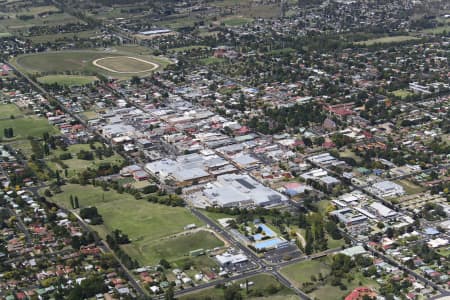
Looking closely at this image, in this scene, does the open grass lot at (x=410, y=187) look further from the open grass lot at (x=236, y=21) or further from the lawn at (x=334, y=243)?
the open grass lot at (x=236, y=21)

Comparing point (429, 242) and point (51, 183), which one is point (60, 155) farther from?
point (429, 242)

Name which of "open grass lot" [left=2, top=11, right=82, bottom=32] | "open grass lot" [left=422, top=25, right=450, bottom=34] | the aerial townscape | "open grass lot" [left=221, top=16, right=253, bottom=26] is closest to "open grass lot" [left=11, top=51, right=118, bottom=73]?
the aerial townscape

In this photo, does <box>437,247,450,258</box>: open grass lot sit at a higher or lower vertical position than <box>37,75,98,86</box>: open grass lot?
lower

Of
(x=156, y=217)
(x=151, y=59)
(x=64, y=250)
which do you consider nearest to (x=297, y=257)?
(x=156, y=217)

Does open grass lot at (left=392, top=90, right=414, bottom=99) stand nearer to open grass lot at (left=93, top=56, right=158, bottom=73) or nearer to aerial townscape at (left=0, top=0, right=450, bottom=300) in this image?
aerial townscape at (left=0, top=0, right=450, bottom=300)

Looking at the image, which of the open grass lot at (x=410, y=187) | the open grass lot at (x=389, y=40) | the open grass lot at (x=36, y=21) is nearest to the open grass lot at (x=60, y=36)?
the open grass lot at (x=36, y=21)

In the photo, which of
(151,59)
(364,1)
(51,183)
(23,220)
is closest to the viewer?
(23,220)

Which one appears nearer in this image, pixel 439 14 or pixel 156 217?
pixel 156 217
